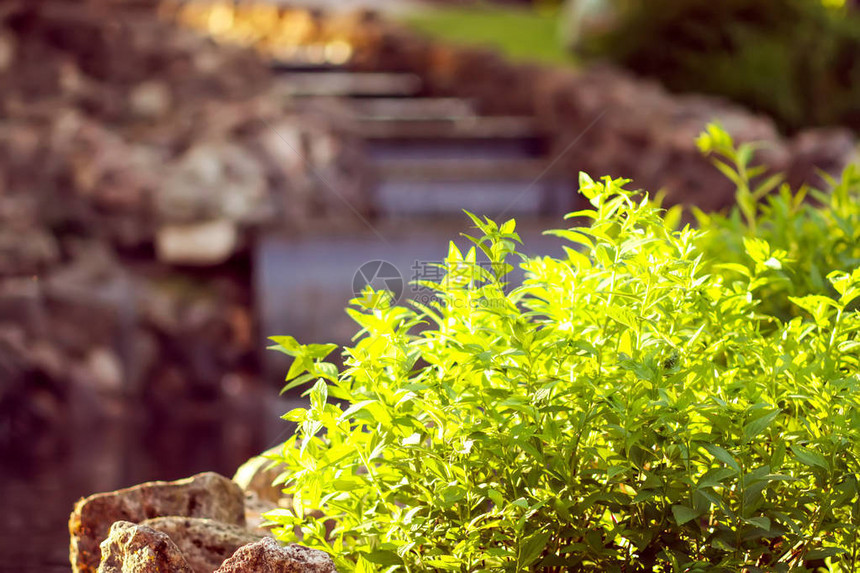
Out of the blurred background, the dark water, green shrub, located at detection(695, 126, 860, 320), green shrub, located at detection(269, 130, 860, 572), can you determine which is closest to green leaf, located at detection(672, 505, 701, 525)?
green shrub, located at detection(269, 130, 860, 572)

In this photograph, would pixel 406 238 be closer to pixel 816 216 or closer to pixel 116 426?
pixel 116 426

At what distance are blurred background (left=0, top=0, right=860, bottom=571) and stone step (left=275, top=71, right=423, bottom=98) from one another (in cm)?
132

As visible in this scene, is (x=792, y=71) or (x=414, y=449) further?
(x=792, y=71)

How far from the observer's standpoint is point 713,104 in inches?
381

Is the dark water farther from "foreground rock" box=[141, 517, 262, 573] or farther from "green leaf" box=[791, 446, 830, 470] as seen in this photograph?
"green leaf" box=[791, 446, 830, 470]

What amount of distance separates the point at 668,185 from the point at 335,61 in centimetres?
783

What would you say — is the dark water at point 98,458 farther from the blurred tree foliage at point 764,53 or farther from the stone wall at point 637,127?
the blurred tree foliage at point 764,53

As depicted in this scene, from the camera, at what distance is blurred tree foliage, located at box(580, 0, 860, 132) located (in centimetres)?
1029

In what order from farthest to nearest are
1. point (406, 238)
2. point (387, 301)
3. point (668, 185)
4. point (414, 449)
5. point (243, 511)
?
point (668, 185) → point (406, 238) → point (243, 511) → point (387, 301) → point (414, 449)

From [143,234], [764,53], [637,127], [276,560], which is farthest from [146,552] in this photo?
[764,53]

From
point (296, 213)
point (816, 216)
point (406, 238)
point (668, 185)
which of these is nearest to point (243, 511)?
point (816, 216)

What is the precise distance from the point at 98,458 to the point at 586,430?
4.63 metres

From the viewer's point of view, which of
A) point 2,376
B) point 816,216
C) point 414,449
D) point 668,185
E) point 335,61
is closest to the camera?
point 414,449

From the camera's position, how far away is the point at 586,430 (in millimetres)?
2152
